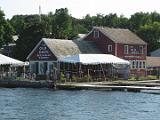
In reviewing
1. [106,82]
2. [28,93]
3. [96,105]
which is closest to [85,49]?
[106,82]

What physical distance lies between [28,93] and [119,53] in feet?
98.0

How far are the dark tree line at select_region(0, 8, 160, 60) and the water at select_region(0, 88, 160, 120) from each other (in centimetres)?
3231

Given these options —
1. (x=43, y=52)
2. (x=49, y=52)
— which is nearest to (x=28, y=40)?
(x=43, y=52)

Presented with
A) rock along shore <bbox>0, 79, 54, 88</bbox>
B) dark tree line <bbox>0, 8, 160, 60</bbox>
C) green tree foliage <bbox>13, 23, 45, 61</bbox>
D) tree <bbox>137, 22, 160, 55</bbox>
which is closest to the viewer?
rock along shore <bbox>0, 79, 54, 88</bbox>

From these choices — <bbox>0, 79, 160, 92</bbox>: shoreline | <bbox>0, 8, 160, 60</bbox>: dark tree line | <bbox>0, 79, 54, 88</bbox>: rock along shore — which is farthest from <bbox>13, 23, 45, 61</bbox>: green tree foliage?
<bbox>0, 79, 160, 92</bbox>: shoreline

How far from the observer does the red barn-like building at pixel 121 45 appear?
83812mm

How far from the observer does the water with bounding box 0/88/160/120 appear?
3800 cm

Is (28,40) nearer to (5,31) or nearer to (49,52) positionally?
(5,31)

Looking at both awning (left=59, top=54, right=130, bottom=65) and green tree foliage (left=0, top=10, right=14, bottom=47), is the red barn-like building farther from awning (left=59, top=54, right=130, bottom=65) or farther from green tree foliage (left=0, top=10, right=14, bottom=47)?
green tree foliage (left=0, top=10, right=14, bottom=47)

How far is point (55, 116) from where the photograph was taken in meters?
37.8

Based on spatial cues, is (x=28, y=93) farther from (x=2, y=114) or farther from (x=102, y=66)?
(x=102, y=66)

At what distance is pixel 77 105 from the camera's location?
45.5 meters

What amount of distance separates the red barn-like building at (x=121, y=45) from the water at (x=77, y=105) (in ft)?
82.7

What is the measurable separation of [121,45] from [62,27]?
6133cm
